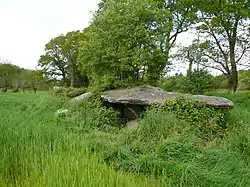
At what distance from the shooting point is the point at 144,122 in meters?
6.63

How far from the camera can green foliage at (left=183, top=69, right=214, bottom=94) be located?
44.7ft

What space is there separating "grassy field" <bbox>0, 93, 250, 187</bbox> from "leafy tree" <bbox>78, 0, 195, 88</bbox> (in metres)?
3.36

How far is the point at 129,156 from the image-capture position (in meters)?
5.01

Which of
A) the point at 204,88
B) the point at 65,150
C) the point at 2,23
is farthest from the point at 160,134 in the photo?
the point at 2,23

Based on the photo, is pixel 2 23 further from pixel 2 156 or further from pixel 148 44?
pixel 2 156

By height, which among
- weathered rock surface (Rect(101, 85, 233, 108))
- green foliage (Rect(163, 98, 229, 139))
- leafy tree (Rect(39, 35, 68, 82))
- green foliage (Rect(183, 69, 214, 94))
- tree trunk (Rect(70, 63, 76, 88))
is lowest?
green foliage (Rect(163, 98, 229, 139))

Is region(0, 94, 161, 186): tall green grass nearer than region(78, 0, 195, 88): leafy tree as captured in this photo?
Yes

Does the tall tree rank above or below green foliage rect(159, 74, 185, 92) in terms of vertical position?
above

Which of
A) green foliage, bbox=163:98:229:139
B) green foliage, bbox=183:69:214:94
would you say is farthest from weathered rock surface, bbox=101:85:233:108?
green foliage, bbox=183:69:214:94

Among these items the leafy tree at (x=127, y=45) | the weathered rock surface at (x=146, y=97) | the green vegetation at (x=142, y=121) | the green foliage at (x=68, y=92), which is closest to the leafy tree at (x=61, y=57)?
the green vegetation at (x=142, y=121)

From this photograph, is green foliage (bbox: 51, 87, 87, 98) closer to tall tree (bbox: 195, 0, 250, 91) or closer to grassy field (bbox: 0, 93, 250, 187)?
grassy field (bbox: 0, 93, 250, 187)

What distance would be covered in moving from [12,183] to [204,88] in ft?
37.0

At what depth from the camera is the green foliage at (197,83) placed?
13.6 metres

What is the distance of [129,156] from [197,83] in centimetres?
936
